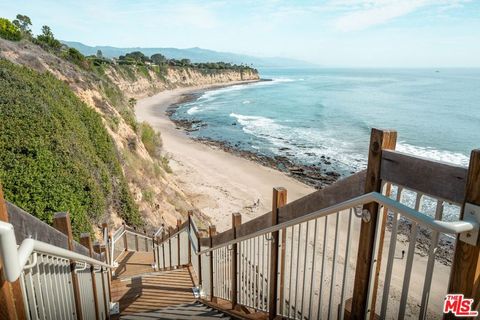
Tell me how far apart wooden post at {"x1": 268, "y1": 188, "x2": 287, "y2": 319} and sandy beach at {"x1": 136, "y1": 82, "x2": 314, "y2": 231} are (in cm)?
1328

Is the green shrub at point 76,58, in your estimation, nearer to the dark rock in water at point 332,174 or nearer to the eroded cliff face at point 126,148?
the eroded cliff face at point 126,148

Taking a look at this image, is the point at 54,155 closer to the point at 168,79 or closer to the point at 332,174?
the point at 332,174

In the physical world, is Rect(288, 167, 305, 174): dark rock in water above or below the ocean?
below

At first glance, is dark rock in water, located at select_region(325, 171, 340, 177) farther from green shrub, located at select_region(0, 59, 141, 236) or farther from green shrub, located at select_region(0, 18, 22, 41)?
green shrub, located at select_region(0, 18, 22, 41)

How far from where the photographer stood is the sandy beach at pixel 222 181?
19.2 metres

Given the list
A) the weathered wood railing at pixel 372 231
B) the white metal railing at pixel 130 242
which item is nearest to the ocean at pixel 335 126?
the white metal railing at pixel 130 242

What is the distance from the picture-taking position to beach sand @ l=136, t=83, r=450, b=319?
12070 mm

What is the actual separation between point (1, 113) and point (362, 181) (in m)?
9.52

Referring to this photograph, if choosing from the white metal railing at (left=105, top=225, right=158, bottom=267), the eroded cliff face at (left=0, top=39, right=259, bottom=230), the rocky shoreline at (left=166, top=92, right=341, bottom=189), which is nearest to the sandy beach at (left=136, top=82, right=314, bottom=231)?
the rocky shoreline at (left=166, top=92, right=341, bottom=189)

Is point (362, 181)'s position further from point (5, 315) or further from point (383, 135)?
point (5, 315)

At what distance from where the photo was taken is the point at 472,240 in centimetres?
141

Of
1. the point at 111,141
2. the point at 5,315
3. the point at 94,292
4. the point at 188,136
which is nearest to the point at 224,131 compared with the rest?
the point at 188,136

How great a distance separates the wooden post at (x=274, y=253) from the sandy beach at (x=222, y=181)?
13.3 metres

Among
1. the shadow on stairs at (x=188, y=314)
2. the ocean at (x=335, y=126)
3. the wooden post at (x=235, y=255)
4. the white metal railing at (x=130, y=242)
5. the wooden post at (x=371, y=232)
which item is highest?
the wooden post at (x=371, y=232)
